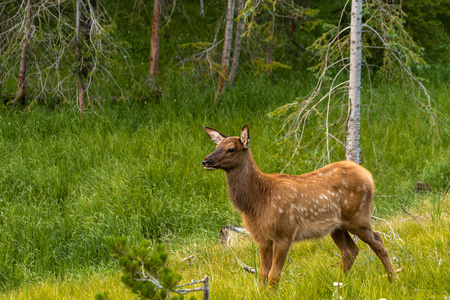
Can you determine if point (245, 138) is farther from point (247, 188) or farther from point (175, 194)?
point (175, 194)

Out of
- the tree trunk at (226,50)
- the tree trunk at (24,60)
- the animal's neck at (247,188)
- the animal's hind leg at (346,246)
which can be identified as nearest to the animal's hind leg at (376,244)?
the animal's hind leg at (346,246)

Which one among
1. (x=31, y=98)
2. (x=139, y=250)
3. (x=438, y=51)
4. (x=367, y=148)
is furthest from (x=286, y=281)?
(x=438, y=51)

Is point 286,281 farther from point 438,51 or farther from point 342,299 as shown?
point 438,51

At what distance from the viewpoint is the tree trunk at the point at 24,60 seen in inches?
414

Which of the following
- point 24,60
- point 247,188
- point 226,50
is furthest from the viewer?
point 226,50

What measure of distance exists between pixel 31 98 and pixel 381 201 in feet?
29.3

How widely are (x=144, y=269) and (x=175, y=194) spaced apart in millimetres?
5706

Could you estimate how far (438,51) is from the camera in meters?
16.3

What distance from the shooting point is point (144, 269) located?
3012 millimetres

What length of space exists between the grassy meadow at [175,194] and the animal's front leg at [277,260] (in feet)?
0.46

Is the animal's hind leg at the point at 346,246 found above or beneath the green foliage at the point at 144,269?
beneath

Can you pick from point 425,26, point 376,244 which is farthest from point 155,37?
point 376,244

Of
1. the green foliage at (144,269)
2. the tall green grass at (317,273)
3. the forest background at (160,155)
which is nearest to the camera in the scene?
the green foliage at (144,269)

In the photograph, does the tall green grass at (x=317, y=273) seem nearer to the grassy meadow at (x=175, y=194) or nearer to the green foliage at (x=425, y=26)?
the grassy meadow at (x=175, y=194)
